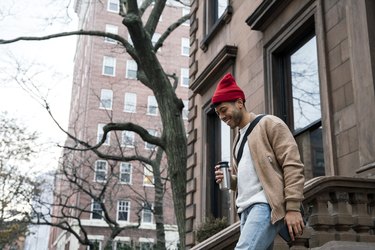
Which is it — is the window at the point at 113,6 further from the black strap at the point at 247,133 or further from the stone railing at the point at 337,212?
the black strap at the point at 247,133

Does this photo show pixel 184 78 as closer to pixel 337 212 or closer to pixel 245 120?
pixel 337 212

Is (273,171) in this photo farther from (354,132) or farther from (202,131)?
(202,131)

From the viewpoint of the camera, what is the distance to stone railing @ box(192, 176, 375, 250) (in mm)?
4559

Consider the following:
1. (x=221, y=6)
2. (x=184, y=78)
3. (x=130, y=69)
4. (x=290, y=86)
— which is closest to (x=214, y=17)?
(x=221, y=6)

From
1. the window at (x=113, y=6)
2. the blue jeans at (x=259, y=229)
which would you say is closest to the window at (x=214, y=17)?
the blue jeans at (x=259, y=229)

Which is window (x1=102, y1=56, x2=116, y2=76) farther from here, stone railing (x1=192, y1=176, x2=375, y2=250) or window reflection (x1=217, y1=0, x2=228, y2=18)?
stone railing (x1=192, y1=176, x2=375, y2=250)

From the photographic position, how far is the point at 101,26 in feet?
151

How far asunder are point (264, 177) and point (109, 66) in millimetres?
43825

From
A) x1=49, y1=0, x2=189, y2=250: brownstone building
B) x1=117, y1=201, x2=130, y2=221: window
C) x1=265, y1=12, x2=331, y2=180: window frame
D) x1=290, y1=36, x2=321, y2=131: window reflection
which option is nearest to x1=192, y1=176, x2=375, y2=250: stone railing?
x1=265, y1=12, x2=331, y2=180: window frame

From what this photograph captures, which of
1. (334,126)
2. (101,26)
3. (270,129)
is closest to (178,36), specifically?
(101,26)

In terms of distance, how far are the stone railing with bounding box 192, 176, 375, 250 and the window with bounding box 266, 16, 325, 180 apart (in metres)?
2.16

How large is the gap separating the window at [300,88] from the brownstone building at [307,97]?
0.06 feet

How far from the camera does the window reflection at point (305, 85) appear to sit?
298 inches

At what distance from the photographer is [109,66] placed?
45.6m
